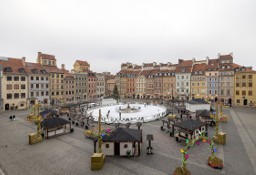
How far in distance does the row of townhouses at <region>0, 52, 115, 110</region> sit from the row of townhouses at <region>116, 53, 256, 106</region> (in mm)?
24404

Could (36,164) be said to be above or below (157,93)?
Result: below

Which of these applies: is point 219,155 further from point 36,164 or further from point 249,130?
point 36,164

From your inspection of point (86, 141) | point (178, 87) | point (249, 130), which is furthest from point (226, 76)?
point (86, 141)

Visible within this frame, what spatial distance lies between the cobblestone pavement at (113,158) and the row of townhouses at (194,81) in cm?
3444

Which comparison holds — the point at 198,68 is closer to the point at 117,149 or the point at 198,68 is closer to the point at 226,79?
the point at 226,79

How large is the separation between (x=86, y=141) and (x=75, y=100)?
49.4 metres

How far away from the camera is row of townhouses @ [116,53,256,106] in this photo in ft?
168

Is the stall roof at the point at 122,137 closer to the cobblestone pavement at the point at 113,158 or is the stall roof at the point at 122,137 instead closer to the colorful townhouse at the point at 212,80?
the cobblestone pavement at the point at 113,158

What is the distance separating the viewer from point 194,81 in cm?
6128

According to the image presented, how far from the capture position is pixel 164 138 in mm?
21891

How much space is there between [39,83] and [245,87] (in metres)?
73.9

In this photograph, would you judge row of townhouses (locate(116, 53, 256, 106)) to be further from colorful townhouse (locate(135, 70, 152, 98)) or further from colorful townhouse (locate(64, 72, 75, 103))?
colorful townhouse (locate(64, 72, 75, 103))

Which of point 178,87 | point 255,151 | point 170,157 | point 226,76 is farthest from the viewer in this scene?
point 178,87

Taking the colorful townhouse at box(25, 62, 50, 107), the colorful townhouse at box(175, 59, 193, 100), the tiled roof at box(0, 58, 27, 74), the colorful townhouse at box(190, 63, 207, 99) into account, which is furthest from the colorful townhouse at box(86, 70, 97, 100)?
the colorful townhouse at box(190, 63, 207, 99)
